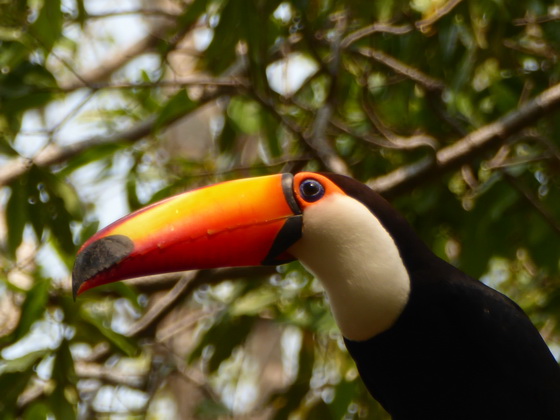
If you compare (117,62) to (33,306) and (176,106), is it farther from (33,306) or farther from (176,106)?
(33,306)

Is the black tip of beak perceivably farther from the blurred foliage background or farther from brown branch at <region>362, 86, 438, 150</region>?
brown branch at <region>362, 86, 438, 150</region>

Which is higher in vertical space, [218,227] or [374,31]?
[218,227]

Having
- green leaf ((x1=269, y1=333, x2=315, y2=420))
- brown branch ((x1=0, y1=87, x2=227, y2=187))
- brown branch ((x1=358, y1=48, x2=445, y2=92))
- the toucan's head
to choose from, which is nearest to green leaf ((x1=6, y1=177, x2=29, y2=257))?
brown branch ((x1=0, y1=87, x2=227, y2=187))

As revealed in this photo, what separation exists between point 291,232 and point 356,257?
199mm

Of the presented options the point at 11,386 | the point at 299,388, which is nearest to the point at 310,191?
the point at 11,386

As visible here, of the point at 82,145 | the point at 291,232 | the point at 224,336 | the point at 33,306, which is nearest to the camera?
the point at 291,232

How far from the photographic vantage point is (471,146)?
3.82m

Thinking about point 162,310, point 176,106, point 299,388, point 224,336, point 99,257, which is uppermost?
point 99,257

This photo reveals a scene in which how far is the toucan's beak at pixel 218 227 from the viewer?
114 inches

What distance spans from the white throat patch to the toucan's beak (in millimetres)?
58

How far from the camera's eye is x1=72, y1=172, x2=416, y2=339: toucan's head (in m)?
2.93

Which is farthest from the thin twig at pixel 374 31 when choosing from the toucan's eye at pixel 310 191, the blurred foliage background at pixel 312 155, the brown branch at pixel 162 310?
the toucan's eye at pixel 310 191

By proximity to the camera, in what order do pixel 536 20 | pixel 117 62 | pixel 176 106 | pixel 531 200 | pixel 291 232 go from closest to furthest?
pixel 291 232 → pixel 531 200 → pixel 176 106 → pixel 536 20 → pixel 117 62

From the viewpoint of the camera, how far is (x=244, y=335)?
4133mm
